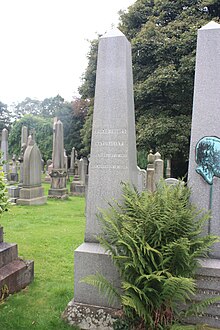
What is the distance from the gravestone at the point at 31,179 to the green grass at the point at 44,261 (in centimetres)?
88

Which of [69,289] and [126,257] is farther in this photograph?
[69,289]

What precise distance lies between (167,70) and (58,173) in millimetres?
7103

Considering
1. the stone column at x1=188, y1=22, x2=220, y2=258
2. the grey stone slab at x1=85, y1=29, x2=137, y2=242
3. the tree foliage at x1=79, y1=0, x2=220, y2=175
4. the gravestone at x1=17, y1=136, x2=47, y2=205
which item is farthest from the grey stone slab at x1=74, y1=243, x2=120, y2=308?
the tree foliage at x1=79, y1=0, x2=220, y2=175

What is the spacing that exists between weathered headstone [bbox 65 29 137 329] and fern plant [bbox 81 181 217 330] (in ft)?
1.88

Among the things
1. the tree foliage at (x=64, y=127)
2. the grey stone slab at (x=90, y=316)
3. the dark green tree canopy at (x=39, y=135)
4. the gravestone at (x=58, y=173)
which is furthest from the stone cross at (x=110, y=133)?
the dark green tree canopy at (x=39, y=135)

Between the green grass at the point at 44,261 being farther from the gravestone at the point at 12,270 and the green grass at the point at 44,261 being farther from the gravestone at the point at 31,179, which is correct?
the gravestone at the point at 31,179

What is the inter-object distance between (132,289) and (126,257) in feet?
1.16

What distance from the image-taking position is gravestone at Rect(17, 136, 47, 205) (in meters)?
11.4

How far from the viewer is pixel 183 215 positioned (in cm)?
309

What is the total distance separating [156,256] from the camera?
119 inches

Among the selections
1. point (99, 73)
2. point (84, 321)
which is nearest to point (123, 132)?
point (99, 73)

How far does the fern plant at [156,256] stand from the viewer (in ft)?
9.41

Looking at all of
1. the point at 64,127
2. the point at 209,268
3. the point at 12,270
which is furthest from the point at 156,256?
the point at 64,127

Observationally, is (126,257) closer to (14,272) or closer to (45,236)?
(14,272)
